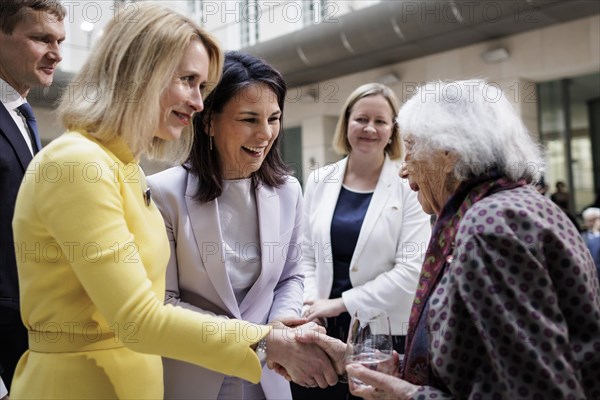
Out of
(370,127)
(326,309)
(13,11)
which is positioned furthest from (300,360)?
(370,127)

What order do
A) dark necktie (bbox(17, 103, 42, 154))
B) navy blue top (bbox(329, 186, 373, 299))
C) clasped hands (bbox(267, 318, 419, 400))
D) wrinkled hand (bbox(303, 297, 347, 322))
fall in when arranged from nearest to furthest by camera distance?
clasped hands (bbox(267, 318, 419, 400)) → dark necktie (bbox(17, 103, 42, 154)) → wrinkled hand (bbox(303, 297, 347, 322)) → navy blue top (bbox(329, 186, 373, 299))

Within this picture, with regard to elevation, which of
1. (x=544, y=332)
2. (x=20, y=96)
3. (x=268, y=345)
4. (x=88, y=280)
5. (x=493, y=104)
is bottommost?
(x=268, y=345)

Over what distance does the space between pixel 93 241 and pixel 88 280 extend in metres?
0.08

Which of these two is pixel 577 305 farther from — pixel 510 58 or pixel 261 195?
pixel 510 58

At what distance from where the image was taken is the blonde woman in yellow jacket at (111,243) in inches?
46.2

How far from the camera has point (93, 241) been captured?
3.79 feet

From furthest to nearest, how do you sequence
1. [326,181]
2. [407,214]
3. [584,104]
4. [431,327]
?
[584,104] < [326,181] < [407,214] < [431,327]

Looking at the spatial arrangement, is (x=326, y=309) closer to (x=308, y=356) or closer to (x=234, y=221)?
(x=234, y=221)

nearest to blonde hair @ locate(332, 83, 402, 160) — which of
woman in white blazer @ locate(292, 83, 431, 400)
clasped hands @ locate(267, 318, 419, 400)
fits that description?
woman in white blazer @ locate(292, 83, 431, 400)

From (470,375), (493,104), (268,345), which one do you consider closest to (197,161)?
(268,345)

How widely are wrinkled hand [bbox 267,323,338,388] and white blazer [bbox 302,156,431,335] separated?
1.00 m

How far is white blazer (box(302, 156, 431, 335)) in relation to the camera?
2730 mm

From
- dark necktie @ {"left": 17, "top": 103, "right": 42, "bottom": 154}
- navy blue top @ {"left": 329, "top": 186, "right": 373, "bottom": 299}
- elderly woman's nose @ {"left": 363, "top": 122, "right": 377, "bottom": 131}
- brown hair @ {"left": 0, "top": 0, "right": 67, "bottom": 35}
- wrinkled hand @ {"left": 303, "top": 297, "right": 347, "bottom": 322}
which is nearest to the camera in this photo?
brown hair @ {"left": 0, "top": 0, "right": 67, "bottom": 35}

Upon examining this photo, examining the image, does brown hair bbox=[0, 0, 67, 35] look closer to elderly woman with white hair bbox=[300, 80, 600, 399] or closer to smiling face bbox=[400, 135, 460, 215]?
smiling face bbox=[400, 135, 460, 215]
